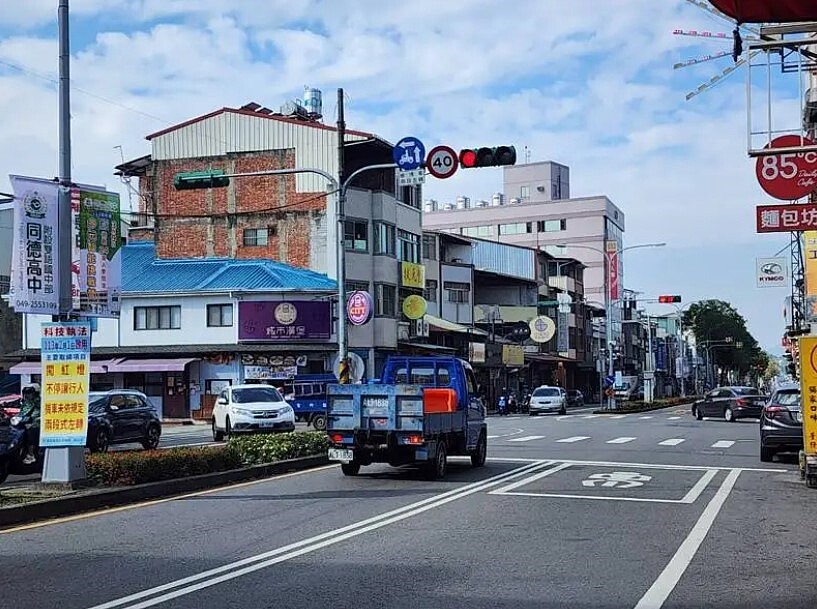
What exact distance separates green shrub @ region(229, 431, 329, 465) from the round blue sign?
5.76m

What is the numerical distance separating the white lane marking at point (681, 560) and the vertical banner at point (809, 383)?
1.65 metres

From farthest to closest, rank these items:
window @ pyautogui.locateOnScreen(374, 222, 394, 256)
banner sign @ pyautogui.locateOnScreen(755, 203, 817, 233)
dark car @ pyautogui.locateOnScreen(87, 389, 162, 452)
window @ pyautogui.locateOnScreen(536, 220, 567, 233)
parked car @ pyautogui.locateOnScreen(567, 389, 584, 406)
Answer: window @ pyautogui.locateOnScreen(536, 220, 567, 233), parked car @ pyautogui.locateOnScreen(567, 389, 584, 406), window @ pyautogui.locateOnScreen(374, 222, 394, 256), dark car @ pyautogui.locateOnScreen(87, 389, 162, 452), banner sign @ pyautogui.locateOnScreen(755, 203, 817, 233)

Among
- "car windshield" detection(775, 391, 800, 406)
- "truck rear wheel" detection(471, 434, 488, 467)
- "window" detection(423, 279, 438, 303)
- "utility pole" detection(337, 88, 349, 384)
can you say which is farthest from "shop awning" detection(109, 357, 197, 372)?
"car windshield" detection(775, 391, 800, 406)

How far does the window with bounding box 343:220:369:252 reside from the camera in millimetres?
49438

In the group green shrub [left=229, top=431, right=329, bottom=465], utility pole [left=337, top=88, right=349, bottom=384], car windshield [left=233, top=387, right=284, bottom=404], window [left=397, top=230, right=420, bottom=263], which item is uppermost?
window [left=397, top=230, right=420, bottom=263]

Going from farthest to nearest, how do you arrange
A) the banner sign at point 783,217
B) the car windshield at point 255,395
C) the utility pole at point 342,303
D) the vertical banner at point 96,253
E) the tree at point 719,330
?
1. the tree at point 719,330
2. the car windshield at point 255,395
3. the utility pole at point 342,303
4. the banner sign at point 783,217
5. the vertical banner at point 96,253

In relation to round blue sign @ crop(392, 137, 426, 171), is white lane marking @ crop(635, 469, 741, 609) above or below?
below

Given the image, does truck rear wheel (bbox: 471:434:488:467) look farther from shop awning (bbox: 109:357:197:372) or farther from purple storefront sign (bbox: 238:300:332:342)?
shop awning (bbox: 109:357:197:372)

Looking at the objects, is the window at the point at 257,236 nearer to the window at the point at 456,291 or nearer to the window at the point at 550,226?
the window at the point at 456,291

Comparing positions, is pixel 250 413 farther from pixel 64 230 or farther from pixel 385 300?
pixel 385 300

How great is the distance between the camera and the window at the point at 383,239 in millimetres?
50344

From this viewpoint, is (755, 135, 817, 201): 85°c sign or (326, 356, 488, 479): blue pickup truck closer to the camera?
(755, 135, 817, 201): 85°c sign

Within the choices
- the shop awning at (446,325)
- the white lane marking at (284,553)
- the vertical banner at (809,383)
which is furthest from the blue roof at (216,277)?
the vertical banner at (809,383)

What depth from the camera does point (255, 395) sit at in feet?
105
